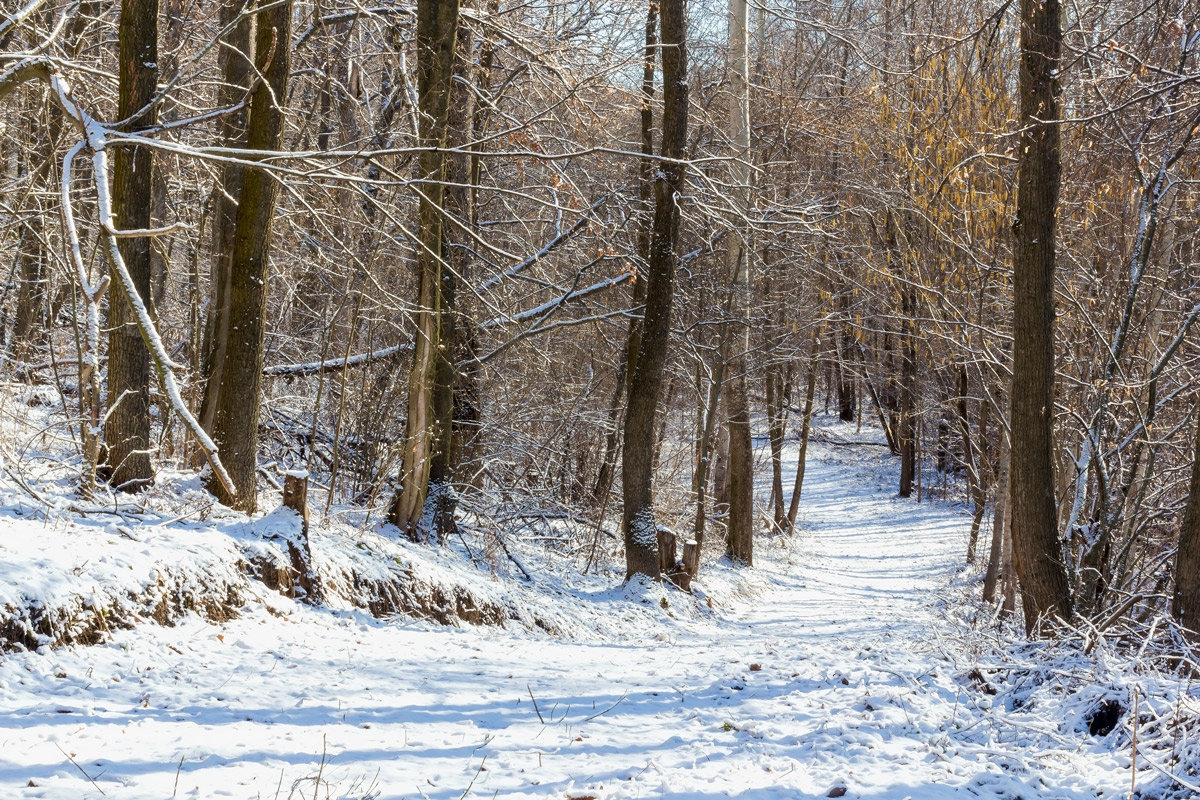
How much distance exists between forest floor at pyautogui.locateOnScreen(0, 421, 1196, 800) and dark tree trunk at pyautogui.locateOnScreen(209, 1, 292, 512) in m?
1.44

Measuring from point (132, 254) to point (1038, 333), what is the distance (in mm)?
7335

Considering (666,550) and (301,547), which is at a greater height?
(301,547)

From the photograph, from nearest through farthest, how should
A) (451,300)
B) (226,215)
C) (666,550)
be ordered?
(226,215) < (451,300) < (666,550)

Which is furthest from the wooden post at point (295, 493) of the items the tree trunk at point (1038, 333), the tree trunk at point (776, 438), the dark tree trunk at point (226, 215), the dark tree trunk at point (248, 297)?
the tree trunk at point (776, 438)

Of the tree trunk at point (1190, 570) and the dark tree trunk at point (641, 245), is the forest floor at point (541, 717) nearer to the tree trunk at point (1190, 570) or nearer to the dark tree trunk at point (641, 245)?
the tree trunk at point (1190, 570)

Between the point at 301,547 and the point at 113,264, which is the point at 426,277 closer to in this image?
the point at 301,547

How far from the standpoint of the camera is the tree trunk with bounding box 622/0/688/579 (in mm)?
10758

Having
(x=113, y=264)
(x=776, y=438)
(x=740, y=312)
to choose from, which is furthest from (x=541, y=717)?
(x=776, y=438)

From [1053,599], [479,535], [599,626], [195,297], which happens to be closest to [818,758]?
[1053,599]

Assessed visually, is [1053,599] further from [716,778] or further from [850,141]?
[850,141]

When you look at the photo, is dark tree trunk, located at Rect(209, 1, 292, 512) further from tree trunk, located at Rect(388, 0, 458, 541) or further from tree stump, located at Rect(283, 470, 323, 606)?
tree trunk, located at Rect(388, 0, 458, 541)

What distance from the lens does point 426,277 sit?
9.50 metres

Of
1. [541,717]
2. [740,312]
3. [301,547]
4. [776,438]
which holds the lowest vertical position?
[541,717]

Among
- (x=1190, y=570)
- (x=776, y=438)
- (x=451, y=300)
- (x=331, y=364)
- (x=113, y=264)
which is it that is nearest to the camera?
(x=113, y=264)
